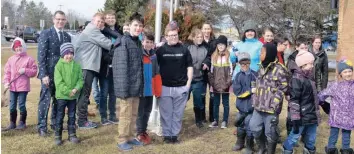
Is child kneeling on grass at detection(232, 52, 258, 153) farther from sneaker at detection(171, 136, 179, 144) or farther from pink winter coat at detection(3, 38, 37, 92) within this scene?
pink winter coat at detection(3, 38, 37, 92)

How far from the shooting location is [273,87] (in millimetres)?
4770

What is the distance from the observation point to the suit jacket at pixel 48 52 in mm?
5473

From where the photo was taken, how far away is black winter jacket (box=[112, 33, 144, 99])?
16.4 ft

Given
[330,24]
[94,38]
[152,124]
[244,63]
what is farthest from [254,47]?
[330,24]

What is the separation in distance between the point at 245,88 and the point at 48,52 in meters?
2.80

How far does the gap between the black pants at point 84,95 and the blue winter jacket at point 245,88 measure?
88.7 inches

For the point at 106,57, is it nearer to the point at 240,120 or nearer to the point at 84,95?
the point at 84,95

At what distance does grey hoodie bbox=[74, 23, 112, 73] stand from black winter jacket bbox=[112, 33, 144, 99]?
3.04 feet

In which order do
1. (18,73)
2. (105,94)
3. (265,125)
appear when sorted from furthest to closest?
(105,94) < (18,73) < (265,125)

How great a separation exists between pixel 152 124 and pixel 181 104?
33.5 inches

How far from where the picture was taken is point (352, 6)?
12328 millimetres

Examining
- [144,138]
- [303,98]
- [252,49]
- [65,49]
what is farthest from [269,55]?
[65,49]

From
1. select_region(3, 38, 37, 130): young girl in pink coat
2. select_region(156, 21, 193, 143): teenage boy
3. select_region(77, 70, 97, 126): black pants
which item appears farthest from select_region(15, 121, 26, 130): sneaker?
select_region(156, 21, 193, 143): teenage boy

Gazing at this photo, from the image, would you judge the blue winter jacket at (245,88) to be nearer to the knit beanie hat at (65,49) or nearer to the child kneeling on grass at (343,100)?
the child kneeling on grass at (343,100)
